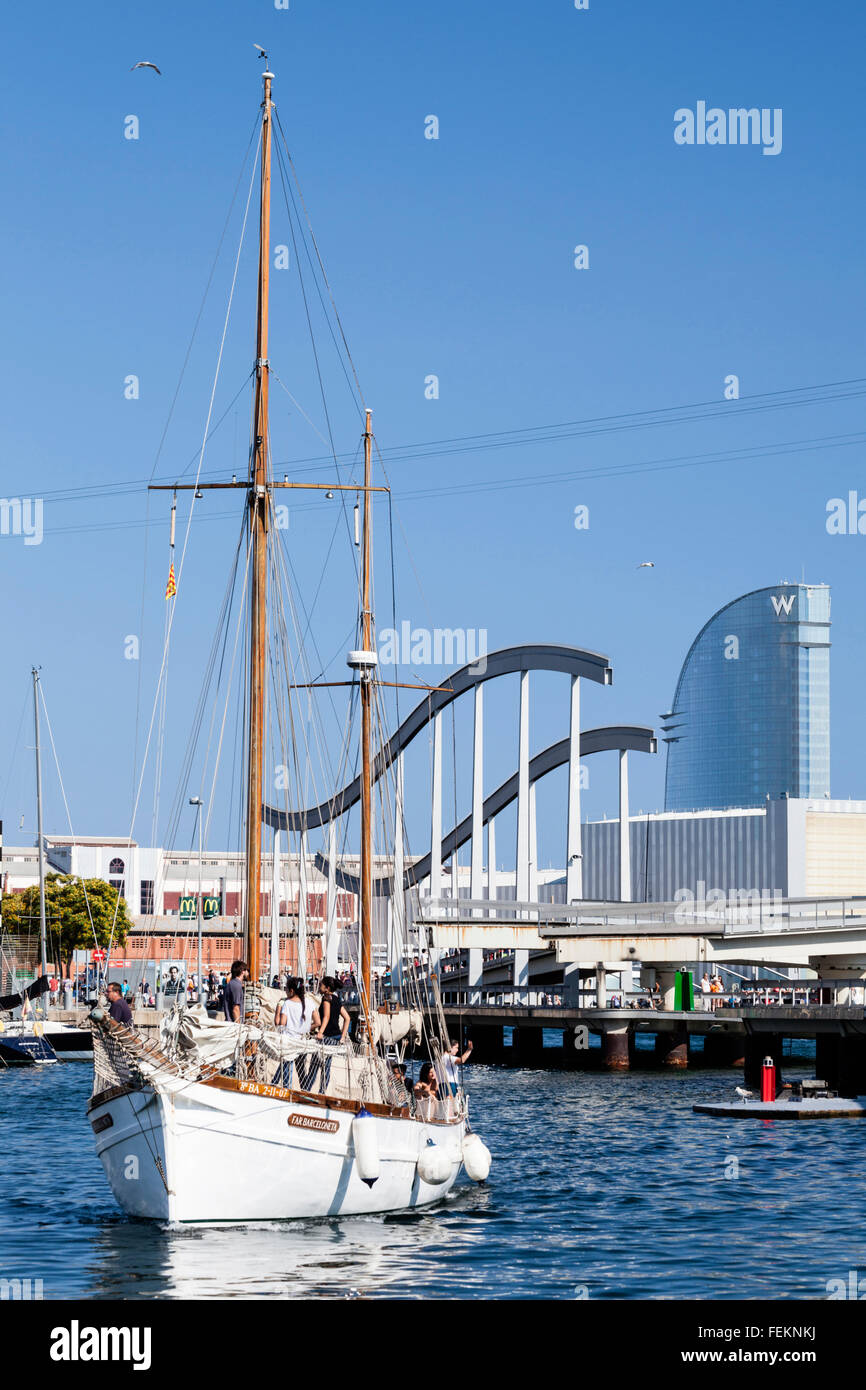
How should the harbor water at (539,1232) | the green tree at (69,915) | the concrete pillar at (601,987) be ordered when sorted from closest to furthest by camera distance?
the harbor water at (539,1232) → the concrete pillar at (601,987) → the green tree at (69,915)

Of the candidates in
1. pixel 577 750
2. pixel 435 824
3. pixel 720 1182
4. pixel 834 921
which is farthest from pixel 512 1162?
pixel 435 824

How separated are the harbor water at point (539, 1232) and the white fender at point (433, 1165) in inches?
24.1

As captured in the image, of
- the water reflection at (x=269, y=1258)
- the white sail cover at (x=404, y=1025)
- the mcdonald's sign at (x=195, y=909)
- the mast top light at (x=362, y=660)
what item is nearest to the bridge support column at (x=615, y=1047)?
the white sail cover at (x=404, y=1025)

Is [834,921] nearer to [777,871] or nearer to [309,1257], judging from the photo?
[309,1257]

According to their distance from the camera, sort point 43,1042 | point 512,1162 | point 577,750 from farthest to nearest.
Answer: point 577,750 → point 43,1042 → point 512,1162

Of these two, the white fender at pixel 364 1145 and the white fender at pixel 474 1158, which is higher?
the white fender at pixel 364 1145

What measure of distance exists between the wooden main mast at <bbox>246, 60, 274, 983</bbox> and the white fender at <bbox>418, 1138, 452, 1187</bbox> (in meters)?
3.85

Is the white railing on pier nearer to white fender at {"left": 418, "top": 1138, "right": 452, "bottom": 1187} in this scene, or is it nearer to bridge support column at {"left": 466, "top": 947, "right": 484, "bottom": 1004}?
bridge support column at {"left": 466, "top": 947, "right": 484, "bottom": 1004}

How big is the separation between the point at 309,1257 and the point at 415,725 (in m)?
80.6

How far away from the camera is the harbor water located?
20.8 m

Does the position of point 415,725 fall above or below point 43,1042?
above

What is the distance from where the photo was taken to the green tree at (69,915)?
356 feet

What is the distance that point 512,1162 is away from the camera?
34.7m

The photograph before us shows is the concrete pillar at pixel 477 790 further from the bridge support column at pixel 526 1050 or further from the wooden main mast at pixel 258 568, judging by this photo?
the wooden main mast at pixel 258 568
